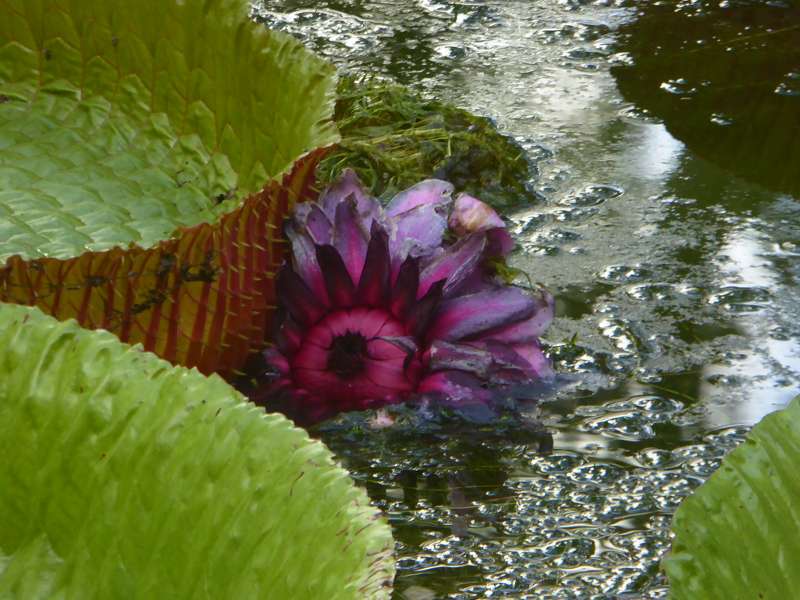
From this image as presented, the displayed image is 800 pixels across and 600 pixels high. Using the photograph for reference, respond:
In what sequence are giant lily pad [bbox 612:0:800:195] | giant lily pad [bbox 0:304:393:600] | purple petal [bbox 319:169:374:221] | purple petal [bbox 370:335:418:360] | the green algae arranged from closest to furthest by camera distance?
giant lily pad [bbox 0:304:393:600] → purple petal [bbox 370:335:418:360] → purple petal [bbox 319:169:374:221] → the green algae → giant lily pad [bbox 612:0:800:195]

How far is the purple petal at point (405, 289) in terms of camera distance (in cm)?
147

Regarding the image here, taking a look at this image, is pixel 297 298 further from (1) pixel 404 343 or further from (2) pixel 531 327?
(2) pixel 531 327

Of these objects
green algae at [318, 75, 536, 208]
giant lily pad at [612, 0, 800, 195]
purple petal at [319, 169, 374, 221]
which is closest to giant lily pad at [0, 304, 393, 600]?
purple petal at [319, 169, 374, 221]

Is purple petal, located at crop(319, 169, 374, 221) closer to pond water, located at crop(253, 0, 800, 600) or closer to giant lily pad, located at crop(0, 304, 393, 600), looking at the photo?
pond water, located at crop(253, 0, 800, 600)

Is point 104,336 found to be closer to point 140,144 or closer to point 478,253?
point 478,253

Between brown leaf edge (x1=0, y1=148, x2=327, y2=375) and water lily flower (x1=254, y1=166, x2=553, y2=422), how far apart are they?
4 cm

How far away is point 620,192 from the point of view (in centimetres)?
212

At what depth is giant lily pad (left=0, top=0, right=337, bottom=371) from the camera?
1288 millimetres

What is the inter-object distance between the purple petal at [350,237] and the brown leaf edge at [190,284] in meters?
0.07

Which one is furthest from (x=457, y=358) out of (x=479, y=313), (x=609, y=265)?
(x=609, y=265)

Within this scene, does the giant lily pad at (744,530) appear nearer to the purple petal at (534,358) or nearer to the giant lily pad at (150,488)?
the giant lily pad at (150,488)

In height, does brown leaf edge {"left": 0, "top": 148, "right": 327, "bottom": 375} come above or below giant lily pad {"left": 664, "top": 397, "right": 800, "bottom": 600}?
below

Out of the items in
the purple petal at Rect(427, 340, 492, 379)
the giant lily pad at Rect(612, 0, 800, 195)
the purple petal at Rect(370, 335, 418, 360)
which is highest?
the purple petal at Rect(370, 335, 418, 360)

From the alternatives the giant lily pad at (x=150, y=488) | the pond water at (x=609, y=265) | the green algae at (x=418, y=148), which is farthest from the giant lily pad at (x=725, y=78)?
the giant lily pad at (x=150, y=488)
